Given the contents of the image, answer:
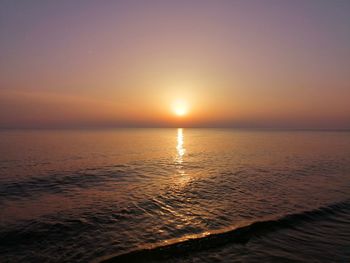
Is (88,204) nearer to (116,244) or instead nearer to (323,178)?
(116,244)

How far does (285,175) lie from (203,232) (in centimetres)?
2082

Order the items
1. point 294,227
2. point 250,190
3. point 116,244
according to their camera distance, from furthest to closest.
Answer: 1. point 250,190
2. point 294,227
3. point 116,244

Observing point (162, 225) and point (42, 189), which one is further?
point (42, 189)

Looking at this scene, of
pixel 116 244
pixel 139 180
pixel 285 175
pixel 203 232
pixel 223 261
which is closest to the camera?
pixel 223 261

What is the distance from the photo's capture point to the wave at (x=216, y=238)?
9.66 meters

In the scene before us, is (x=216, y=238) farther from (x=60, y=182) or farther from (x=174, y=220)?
(x=60, y=182)

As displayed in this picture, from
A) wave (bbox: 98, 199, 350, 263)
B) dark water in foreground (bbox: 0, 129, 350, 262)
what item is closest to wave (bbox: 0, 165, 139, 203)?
dark water in foreground (bbox: 0, 129, 350, 262)

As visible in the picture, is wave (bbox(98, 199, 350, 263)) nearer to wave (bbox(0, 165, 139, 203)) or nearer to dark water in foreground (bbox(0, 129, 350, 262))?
dark water in foreground (bbox(0, 129, 350, 262))

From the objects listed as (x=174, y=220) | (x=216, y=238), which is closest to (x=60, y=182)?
(x=174, y=220)

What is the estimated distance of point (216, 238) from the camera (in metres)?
11.3

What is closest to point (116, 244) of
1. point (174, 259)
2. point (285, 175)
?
point (174, 259)

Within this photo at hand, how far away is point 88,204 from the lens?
17.2 meters

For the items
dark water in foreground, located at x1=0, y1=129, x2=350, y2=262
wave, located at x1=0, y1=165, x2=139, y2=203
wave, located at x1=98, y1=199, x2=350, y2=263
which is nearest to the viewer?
wave, located at x1=98, y1=199, x2=350, y2=263

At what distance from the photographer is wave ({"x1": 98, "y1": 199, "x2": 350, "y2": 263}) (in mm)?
9664
